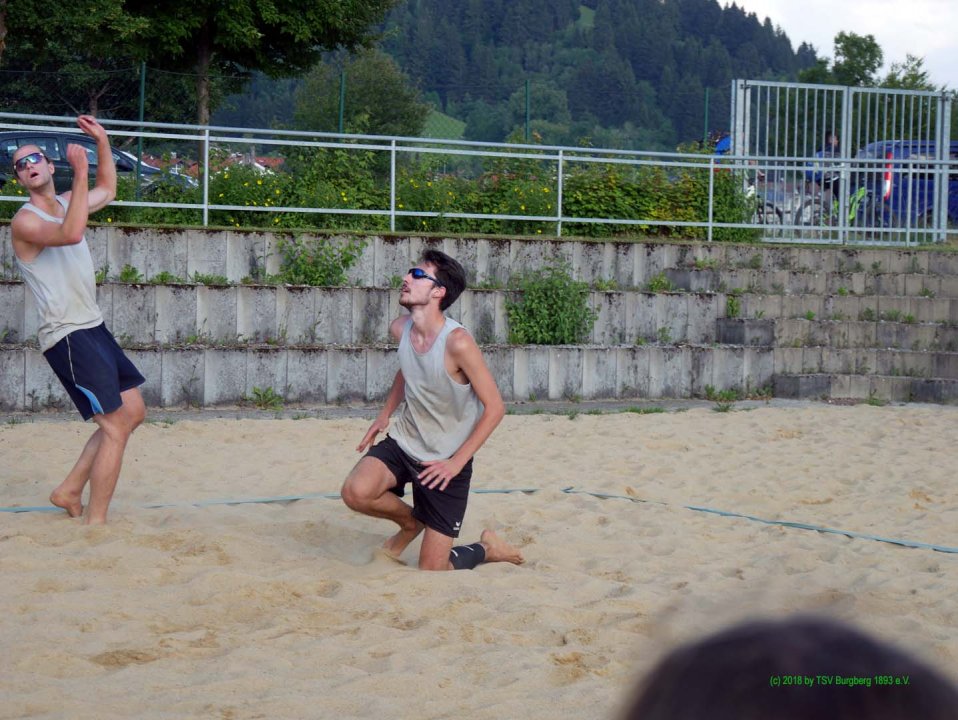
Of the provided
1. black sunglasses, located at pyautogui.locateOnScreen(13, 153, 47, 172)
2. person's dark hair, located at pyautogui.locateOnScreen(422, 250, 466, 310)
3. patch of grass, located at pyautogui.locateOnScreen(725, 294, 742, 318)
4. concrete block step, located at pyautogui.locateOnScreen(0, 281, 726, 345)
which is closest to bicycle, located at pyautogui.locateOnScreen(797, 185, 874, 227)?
patch of grass, located at pyautogui.locateOnScreen(725, 294, 742, 318)

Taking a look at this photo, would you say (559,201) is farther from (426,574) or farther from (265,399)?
(426,574)

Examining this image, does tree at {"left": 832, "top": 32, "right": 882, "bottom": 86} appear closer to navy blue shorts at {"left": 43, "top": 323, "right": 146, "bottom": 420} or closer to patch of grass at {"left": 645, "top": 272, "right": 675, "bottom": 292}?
patch of grass at {"left": 645, "top": 272, "right": 675, "bottom": 292}

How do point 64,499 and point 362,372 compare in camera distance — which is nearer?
point 64,499

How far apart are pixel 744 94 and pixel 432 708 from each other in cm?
1409

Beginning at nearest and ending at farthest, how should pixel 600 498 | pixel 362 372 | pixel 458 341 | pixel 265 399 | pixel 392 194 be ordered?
pixel 458 341 < pixel 600 498 < pixel 265 399 < pixel 362 372 < pixel 392 194

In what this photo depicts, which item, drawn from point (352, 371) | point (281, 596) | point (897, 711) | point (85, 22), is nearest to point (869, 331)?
point (352, 371)

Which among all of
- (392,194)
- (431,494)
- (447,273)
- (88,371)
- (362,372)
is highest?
(392,194)

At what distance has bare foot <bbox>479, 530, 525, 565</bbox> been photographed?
5.56 m

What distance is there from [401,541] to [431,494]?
17.8 inches

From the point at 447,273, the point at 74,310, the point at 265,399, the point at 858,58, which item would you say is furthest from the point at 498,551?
the point at 858,58

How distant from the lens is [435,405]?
539 centimetres

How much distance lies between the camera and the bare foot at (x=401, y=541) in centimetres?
559

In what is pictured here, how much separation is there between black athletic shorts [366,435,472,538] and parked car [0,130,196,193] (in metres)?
7.77

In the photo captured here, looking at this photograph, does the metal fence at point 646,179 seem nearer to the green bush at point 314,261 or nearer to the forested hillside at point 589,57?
the green bush at point 314,261
